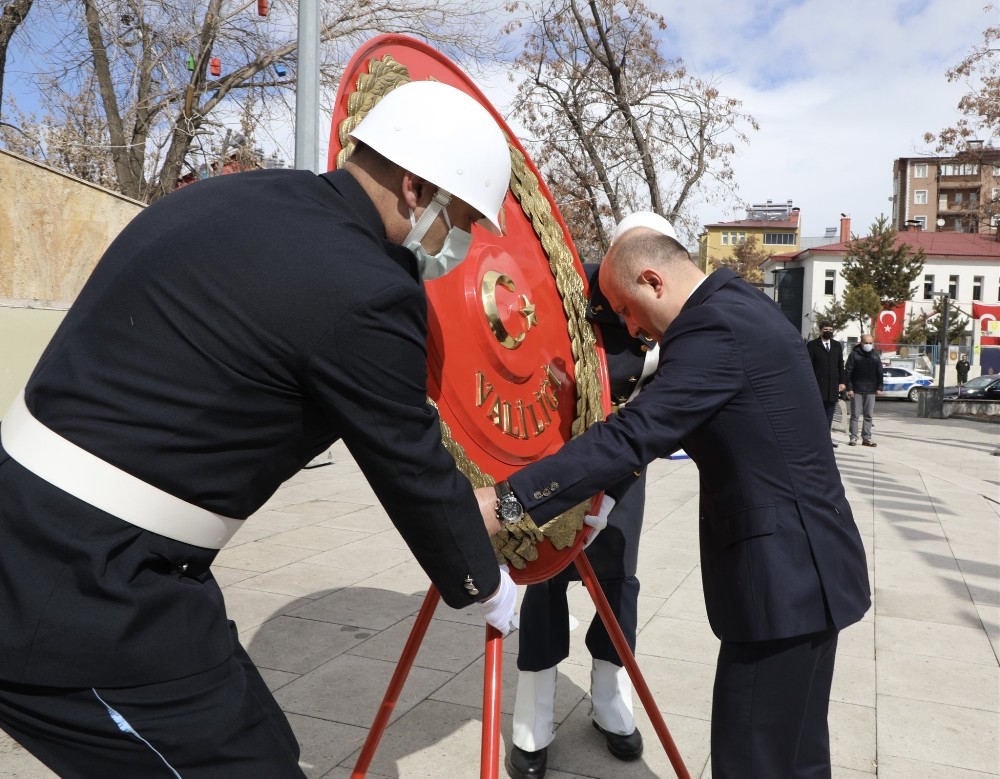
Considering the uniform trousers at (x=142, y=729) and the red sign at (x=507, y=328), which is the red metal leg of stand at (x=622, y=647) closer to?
the red sign at (x=507, y=328)

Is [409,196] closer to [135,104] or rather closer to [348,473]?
[348,473]

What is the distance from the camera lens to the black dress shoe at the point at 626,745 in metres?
3.29

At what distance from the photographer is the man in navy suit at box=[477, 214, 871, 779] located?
216 cm

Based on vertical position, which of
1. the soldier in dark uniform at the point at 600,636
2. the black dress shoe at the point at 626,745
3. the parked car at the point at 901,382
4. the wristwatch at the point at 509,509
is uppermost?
the wristwatch at the point at 509,509

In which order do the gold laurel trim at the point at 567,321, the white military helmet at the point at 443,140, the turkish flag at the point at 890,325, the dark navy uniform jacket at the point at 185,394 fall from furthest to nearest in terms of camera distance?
the turkish flag at the point at 890,325 → the gold laurel trim at the point at 567,321 → the white military helmet at the point at 443,140 → the dark navy uniform jacket at the point at 185,394

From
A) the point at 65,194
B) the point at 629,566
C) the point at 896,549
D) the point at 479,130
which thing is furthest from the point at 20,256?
the point at 896,549

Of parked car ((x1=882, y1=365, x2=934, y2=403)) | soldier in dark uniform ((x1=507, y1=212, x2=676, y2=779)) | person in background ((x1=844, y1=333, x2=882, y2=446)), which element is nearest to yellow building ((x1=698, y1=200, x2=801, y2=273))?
parked car ((x1=882, y1=365, x2=934, y2=403))

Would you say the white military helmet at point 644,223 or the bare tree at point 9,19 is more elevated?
the bare tree at point 9,19

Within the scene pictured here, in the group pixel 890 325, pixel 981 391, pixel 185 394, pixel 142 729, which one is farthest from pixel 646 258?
pixel 981 391

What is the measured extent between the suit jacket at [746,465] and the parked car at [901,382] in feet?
101

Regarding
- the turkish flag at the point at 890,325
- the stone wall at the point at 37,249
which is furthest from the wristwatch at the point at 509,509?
the turkish flag at the point at 890,325

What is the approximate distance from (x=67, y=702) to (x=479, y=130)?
128 cm

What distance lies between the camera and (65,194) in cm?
660

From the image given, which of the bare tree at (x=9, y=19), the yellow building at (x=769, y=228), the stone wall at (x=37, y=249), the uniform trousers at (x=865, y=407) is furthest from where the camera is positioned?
the yellow building at (x=769, y=228)
